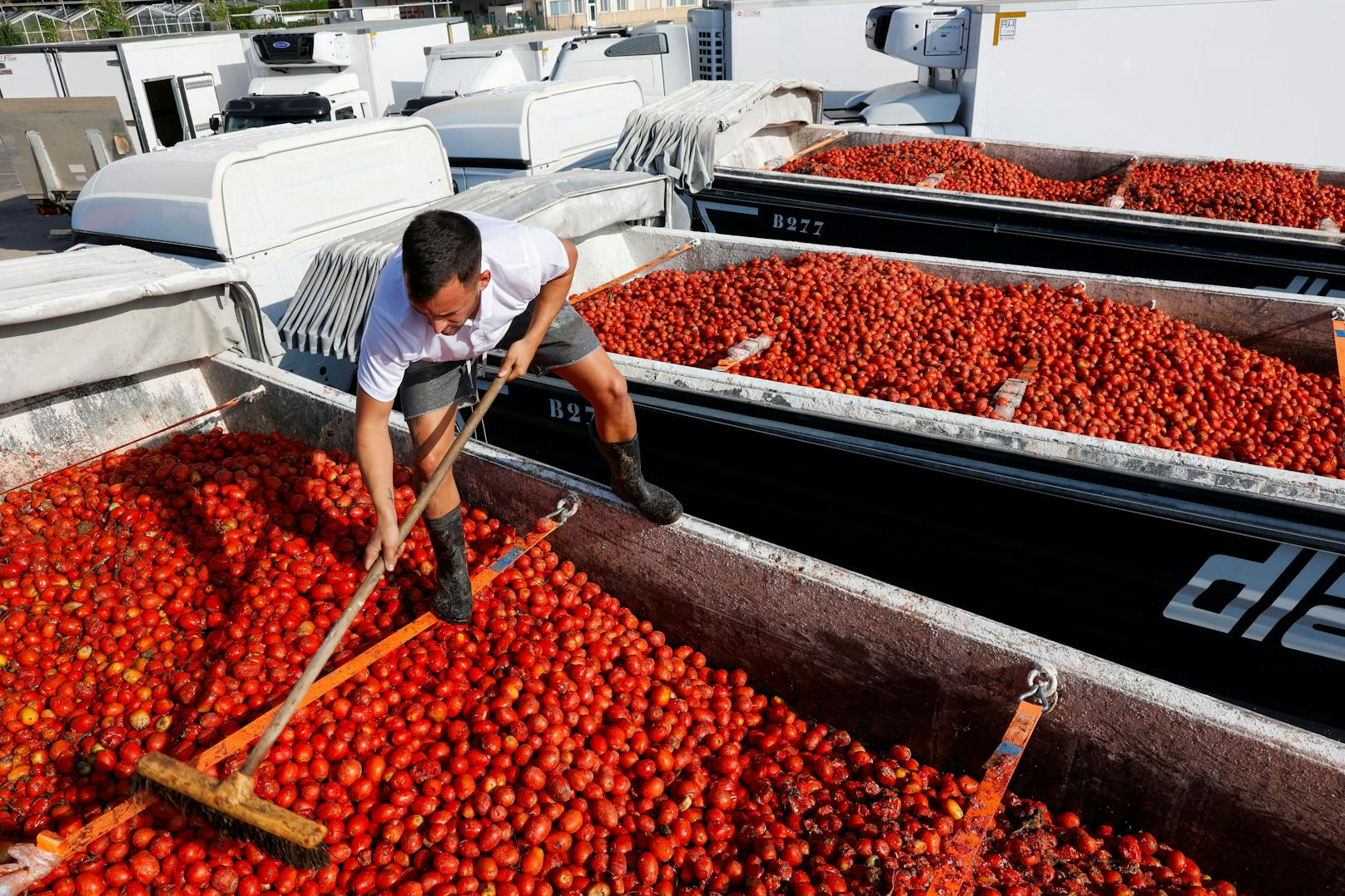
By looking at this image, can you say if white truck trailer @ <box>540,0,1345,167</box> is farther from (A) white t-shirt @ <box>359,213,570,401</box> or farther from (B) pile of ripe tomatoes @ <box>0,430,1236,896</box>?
(B) pile of ripe tomatoes @ <box>0,430,1236,896</box>

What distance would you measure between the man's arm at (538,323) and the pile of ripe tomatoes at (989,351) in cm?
170

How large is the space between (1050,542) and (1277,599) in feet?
2.66

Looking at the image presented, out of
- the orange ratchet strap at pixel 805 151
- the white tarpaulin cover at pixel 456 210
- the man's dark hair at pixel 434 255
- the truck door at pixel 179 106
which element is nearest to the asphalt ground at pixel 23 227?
the truck door at pixel 179 106

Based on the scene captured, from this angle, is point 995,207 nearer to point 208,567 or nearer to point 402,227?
point 402,227

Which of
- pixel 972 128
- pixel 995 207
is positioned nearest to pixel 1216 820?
pixel 995 207

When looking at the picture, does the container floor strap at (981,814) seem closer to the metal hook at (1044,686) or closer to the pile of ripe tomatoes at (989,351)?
the metal hook at (1044,686)

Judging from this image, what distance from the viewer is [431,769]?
9.12 feet

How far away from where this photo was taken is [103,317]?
13.4 feet

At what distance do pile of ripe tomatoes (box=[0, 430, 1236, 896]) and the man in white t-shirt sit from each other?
44 centimetres

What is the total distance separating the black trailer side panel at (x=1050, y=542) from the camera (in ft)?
10.3

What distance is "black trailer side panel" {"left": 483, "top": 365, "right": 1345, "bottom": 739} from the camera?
3135 mm

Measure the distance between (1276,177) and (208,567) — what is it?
8.45 m

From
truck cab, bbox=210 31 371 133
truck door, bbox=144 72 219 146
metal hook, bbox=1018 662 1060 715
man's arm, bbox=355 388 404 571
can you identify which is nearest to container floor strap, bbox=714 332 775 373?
man's arm, bbox=355 388 404 571

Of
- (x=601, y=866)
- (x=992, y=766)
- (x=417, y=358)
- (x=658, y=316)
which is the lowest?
(x=601, y=866)
